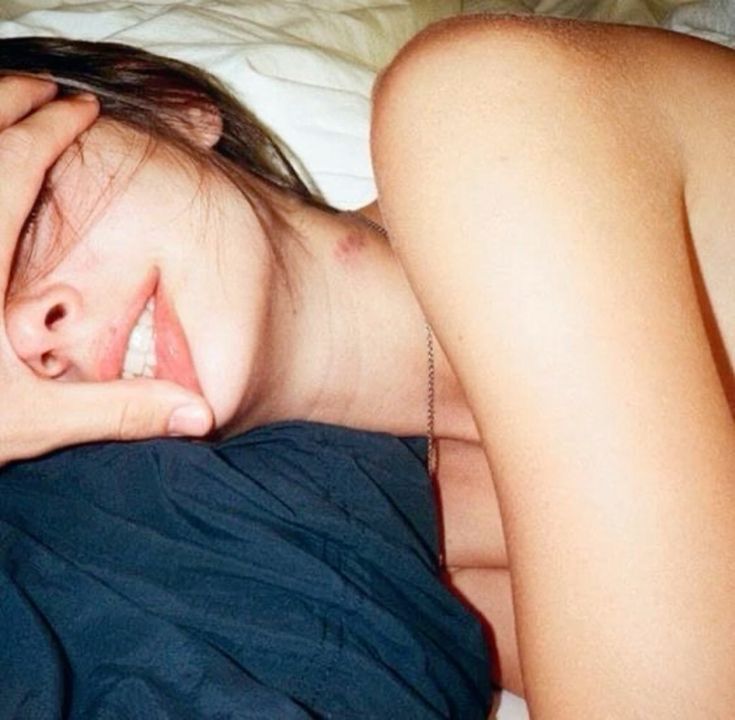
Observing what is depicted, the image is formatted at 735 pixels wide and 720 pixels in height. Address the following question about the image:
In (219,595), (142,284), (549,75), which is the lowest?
(219,595)

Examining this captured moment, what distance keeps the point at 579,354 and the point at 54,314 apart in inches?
18.6

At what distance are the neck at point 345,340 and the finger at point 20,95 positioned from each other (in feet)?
0.99

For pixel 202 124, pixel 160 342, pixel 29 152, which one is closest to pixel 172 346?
pixel 160 342

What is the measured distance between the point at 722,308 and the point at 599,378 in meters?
0.24

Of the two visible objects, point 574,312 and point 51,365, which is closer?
point 574,312

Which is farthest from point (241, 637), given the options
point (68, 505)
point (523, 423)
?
point (523, 423)

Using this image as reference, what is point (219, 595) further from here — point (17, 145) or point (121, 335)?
point (17, 145)

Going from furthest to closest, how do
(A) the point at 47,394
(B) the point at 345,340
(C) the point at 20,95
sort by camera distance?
1. (B) the point at 345,340
2. (C) the point at 20,95
3. (A) the point at 47,394

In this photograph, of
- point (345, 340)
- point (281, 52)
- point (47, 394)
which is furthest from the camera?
point (281, 52)

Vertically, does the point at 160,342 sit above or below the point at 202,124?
below

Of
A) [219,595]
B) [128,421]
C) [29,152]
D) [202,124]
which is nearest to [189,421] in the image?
[128,421]

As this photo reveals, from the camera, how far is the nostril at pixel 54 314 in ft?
2.19

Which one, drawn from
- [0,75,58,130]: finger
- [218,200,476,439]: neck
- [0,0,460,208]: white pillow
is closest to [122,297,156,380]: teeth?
[218,200,476,439]: neck

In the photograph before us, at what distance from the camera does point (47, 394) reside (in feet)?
2.08
